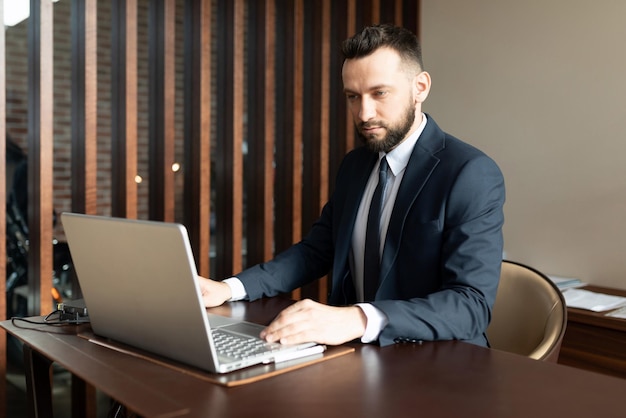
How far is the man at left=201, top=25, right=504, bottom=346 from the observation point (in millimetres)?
1549

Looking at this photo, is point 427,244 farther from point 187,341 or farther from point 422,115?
point 187,341

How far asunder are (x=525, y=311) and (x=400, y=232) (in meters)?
0.50

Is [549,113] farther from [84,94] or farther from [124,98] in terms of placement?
[84,94]

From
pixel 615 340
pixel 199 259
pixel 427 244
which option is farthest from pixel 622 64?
pixel 199 259

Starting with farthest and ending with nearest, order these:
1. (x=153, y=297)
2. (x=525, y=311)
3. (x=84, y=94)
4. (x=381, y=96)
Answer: (x=84, y=94) < (x=525, y=311) < (x=381, y=96) < (x=153, y=297)

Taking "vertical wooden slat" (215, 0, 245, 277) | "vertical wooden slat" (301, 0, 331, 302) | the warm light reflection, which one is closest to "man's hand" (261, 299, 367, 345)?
"vertical wooden slat" (215, 0, 245, 277)

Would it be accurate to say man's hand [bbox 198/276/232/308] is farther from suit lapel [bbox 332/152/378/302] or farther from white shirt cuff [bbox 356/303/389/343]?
white shirt cuff [bbox 356/303/389/343]

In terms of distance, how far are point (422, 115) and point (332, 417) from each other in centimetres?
126

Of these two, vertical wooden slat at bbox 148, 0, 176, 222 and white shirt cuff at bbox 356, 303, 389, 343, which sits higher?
vertical wooden slat at bbox 148, 0, 176, 222

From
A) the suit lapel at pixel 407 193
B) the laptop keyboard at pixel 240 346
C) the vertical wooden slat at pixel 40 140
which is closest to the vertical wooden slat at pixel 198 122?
the vertical wooden slat at pixel 40 140

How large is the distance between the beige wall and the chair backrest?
4.19ft

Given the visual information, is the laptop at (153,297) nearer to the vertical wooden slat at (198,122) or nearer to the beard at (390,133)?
the beard at (390,133)

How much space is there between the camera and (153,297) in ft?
4.32

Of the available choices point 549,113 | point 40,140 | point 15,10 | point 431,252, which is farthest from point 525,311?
point 15,10
